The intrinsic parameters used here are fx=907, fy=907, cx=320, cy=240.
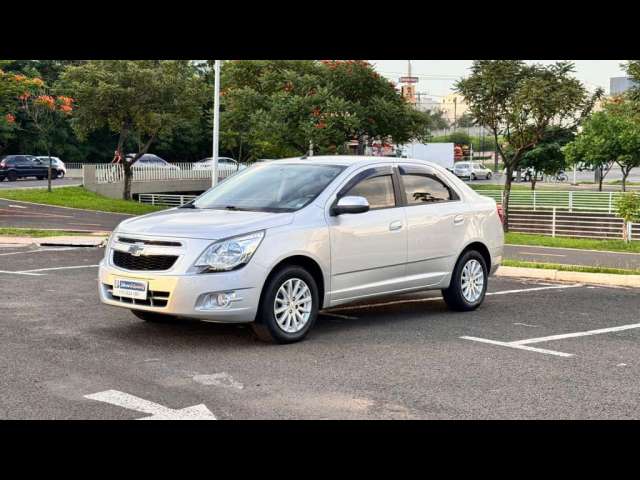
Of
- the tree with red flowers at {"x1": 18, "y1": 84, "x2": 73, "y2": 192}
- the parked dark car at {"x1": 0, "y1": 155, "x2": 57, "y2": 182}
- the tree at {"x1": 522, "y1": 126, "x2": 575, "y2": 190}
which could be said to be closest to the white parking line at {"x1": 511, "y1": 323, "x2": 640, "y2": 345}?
the tree with red flowers at {"x1": 18, "y1": 84, "x2": 73, "y2": 192}

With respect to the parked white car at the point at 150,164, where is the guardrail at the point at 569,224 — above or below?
below

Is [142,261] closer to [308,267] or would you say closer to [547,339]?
[308,267]

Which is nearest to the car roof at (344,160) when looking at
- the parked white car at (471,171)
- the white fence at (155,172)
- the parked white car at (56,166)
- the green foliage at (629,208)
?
the green foliage at (629,208)

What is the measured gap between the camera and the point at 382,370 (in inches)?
287

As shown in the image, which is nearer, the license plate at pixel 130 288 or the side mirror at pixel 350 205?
the license plate at pixel 130 288

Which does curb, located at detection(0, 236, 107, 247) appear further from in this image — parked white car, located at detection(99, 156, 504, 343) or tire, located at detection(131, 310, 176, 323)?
tire, located at detection(131, 310, 176, 323)

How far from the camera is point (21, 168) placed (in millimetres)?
52531

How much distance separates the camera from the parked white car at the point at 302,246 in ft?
26.1

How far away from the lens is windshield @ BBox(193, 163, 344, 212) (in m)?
8.90

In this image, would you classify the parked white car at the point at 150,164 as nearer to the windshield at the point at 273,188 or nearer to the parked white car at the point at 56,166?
the parked white car at the point at 56,166

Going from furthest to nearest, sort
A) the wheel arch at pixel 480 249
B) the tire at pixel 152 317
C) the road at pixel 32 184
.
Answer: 1. the road at pixel 32 184
2. the wheel arch at pixel 480 249
3. the tire at pixel 152 317

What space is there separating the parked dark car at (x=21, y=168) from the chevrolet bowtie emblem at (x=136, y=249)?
46592 mm
